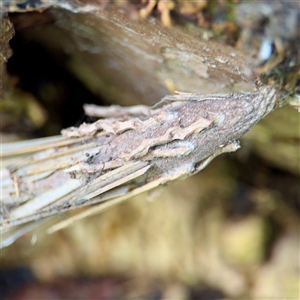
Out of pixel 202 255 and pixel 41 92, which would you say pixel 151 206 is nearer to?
pixel 202 255

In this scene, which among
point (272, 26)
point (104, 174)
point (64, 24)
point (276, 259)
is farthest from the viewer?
point (276, 259)

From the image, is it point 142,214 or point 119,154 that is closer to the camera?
point 119,154

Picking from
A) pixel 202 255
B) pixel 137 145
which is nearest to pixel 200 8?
pixel 137 145

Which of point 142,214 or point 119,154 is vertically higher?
point 119,154

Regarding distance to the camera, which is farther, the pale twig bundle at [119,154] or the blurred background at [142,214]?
the blurred background at [142,214]
